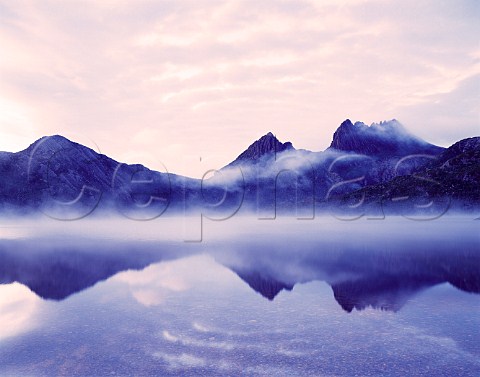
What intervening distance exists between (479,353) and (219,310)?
17178mm

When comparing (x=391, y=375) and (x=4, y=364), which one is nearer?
(x=391, y=375)

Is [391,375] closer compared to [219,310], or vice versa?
[391,375]

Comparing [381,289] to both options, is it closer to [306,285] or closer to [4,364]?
[306,285]

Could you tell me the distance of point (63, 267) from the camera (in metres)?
56.8

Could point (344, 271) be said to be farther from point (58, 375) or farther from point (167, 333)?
point (58, 375)

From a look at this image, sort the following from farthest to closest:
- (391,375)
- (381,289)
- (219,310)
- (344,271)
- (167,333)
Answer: (344,271), (381,289), (219,310), (167,333), (391,375)

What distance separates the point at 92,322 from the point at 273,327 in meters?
12.7

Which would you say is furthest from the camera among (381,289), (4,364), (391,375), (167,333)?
(381,289)

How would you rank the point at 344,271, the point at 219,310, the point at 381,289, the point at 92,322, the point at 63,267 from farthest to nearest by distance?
the point at 63,267, the point at 344,271, the point at 381,289, the point at 219,310, the point at 92,322

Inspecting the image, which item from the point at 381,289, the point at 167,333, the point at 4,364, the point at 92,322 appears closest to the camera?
the point at 4,364

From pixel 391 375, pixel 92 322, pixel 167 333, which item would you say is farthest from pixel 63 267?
pixel 391 375

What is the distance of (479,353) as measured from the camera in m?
22.3

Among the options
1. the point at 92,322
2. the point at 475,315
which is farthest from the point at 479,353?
the point at 92,322

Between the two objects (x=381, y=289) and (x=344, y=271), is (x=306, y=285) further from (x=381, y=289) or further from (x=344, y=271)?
(x=344, y=271)
